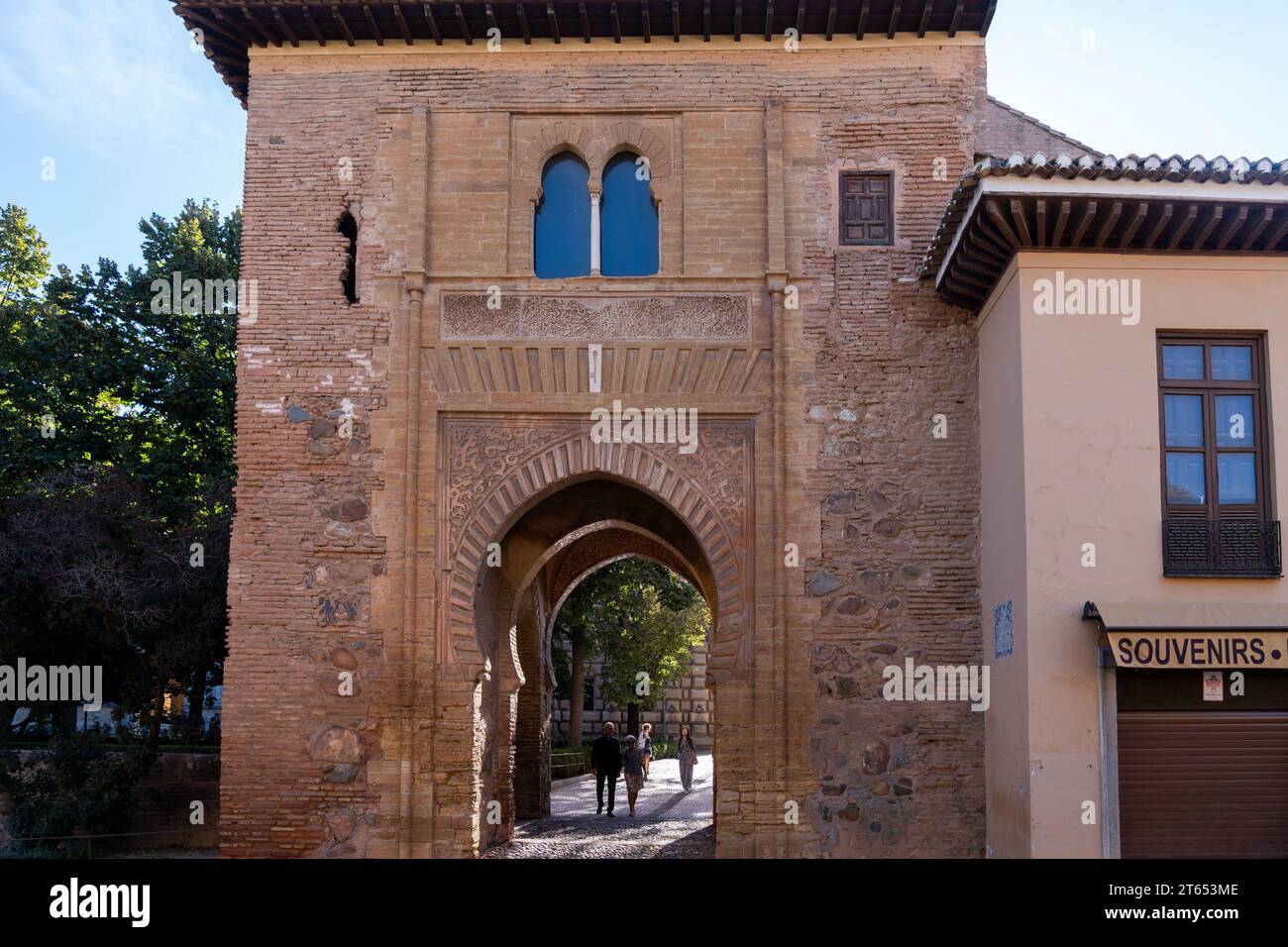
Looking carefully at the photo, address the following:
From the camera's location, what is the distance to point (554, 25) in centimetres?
1374

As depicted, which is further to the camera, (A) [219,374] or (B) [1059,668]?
(A) [219,374]

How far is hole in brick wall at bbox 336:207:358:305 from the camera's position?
13.9 m

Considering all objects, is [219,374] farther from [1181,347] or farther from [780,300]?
[1181,347]

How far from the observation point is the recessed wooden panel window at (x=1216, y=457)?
11.2 metres

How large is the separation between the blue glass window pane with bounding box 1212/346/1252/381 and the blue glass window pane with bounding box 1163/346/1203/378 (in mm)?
124

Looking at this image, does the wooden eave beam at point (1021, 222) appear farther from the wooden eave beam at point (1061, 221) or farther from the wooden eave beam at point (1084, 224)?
the wooden eave beam at point (1084, 224)

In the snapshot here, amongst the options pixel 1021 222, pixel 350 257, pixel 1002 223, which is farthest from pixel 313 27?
pixel 1021 222

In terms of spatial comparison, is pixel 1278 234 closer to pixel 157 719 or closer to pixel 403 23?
pixel 403 23

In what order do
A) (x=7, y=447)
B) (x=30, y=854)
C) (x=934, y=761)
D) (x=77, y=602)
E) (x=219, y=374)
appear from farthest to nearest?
(x=219, y=374) < (x=7, y=447) < (x=77, y=602) < (x=30, y=854) < (x=934, y=761)

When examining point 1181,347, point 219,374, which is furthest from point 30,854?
point 1181,347

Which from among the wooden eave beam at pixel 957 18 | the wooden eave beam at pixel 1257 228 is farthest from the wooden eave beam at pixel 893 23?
the wooden eave beam at pixel 1257 228

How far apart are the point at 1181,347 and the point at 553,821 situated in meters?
10.9

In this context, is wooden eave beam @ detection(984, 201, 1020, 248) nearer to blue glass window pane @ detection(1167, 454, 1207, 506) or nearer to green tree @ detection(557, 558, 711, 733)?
blue glass window pane @ detection(1167, 454, 1207, 506)

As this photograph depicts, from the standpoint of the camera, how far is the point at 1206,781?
11.2 metres
